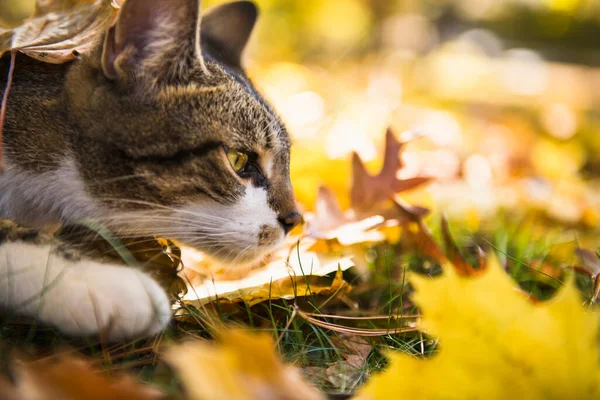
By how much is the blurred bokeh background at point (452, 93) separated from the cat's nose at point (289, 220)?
458 millimetres

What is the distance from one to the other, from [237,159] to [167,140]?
0.19 metres

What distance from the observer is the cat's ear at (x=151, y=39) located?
4.27 feet

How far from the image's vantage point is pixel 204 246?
142 cm

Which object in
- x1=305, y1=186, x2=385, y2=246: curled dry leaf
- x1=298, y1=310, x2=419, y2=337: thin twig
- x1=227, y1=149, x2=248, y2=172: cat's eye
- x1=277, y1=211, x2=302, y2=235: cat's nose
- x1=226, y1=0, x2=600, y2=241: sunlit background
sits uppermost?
x1=227, y1=149, x2=248, y2=172: cat's eye

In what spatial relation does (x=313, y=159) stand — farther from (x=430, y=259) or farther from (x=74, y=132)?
(x=74, y=132)

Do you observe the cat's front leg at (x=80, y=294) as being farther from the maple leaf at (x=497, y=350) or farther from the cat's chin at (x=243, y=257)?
the maple leaf at (x=497, y=350)

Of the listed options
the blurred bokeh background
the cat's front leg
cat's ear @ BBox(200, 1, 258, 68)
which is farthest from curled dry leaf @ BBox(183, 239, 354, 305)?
cat's ear @ BBox(200, 1, 258, 68)

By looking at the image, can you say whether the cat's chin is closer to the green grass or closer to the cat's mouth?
the cat's mouth

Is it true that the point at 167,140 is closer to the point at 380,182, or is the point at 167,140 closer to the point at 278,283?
the point at 278,283

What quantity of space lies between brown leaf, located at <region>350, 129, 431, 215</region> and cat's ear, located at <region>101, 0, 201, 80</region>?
0.79 metres

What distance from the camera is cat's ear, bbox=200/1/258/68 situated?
1902mm

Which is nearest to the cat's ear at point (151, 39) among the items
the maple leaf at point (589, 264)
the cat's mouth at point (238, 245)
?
the cat's mouth at point (238, 245)

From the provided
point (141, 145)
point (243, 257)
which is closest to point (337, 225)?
point (243, 257)

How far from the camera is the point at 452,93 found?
609 centimetres
